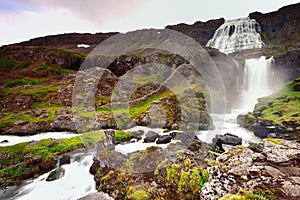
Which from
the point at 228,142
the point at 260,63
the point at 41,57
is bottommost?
the point at 228,142

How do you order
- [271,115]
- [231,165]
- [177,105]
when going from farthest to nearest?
1. [271,115]
2. [177,105]
3. [231,165]

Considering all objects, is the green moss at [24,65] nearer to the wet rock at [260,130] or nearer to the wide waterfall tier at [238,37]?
the wet rock at [260,130]

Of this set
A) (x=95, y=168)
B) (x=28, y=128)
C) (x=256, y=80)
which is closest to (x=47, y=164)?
(x=95, y=168)

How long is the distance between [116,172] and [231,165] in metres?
6.04

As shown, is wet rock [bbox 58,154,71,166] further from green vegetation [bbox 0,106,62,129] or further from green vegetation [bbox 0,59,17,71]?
green vegetation [bbox 0,59,17,71]

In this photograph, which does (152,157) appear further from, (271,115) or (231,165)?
(271,115)

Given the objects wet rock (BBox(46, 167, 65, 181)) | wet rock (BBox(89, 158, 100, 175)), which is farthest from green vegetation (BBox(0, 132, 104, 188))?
wet rock (BBox(89, 158, 100, 175))

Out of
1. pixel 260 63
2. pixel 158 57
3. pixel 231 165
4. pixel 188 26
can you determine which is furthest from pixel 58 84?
pixel 188 26

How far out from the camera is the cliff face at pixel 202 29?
121644 millimetres

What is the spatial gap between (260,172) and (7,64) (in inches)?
2659

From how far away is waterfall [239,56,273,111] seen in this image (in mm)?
47600

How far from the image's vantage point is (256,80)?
5019 cm

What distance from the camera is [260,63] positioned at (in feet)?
174

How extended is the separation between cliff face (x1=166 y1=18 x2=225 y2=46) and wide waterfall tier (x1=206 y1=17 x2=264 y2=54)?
42.0ft
